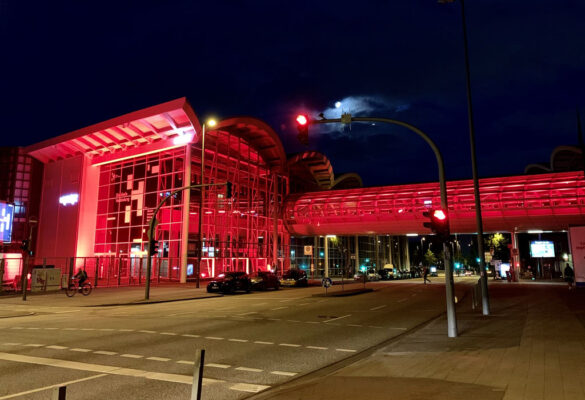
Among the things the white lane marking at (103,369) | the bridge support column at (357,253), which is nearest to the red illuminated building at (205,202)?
the bridge support column at (357,253)

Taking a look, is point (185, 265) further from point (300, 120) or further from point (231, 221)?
point (300, 120)

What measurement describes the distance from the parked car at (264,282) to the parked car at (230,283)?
3.32ft

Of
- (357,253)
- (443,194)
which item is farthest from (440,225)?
(357,253)

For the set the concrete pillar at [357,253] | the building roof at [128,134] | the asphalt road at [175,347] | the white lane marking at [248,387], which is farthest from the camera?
the concrete pillar at [357,253]

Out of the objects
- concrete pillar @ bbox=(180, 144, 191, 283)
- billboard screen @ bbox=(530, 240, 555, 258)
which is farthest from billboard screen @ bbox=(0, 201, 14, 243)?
billboard screen @ bbox=(530, 240, 555, 258)

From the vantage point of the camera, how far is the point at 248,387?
6828 millimetres

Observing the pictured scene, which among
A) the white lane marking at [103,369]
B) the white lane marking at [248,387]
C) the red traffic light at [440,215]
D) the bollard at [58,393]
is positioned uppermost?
the red traffic light at [440,215]

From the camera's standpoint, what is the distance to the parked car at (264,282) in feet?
105

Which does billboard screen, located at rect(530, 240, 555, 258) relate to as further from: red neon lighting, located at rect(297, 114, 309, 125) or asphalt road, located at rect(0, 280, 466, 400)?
red neon lighting, located at rect(297, 114, 309, 125)

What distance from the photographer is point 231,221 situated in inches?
1667

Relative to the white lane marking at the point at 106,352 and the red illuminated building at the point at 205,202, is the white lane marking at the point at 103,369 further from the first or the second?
the red illuminated building at the point at 205,202

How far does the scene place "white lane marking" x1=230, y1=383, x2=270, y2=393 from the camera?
21.9ft

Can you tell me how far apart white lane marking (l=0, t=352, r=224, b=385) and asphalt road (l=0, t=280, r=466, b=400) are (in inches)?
0.7

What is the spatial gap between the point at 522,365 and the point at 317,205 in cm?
3940
